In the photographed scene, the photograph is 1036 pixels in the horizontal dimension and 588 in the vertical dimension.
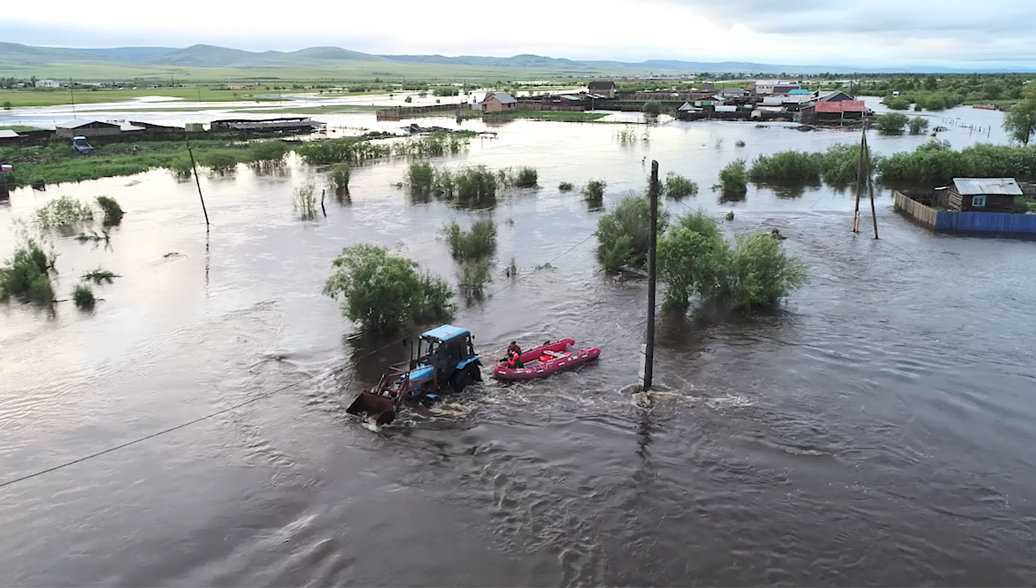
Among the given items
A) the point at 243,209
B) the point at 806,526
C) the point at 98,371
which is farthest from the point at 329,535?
the point at 243,209

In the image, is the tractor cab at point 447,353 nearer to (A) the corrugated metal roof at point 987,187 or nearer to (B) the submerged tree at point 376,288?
(B) the submerged tree at point 376,288

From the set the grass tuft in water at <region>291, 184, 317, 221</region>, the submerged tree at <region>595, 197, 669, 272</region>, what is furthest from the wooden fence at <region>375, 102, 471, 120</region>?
the submerged tree at <region>595, 197, 669, 272</region>

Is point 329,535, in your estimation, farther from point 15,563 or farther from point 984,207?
point 984,207

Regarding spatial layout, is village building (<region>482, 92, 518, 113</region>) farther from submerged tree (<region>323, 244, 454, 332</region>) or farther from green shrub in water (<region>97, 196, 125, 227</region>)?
submerged tree (<region>323, 244, 454, 332</region>)

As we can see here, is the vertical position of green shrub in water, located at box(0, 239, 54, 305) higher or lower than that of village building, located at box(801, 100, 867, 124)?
lower

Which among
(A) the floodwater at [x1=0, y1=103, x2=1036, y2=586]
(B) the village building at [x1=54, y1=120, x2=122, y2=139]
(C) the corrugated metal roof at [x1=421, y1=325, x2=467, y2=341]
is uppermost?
(B) the village building at [x1=54, y1=120, x2=122, y2=139]

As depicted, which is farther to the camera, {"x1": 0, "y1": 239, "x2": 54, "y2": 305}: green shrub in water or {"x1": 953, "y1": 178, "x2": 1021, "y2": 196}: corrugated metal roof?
{"x1": 953, "y1": 178, "x2": 1021, "y2": 196}: corrugated metal roof

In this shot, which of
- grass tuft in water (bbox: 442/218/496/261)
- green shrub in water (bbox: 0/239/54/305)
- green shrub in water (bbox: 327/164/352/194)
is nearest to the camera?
green shrub in water (bbox: 0/239/54/305)

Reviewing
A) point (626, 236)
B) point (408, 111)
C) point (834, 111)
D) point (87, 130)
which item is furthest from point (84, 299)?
point (834, 111)
